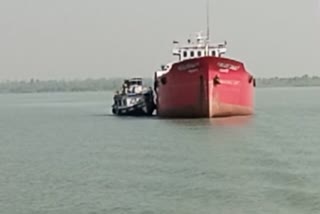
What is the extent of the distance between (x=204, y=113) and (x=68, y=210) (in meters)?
27.5

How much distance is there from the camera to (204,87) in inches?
1806

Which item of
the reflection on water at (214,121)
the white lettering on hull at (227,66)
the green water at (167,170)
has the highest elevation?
the white lettering on hull at (227,66)

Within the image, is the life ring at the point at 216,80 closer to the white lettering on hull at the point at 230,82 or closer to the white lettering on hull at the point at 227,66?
the white lettering on hull at the point at 230,82

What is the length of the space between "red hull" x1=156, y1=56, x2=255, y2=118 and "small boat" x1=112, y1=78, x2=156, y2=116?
6853mm

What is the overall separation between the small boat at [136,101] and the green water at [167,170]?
39.2ft

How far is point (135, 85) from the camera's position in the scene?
59500 millimetres

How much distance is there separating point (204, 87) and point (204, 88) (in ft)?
0.18

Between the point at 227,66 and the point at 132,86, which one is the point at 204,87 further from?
the point at 132,86

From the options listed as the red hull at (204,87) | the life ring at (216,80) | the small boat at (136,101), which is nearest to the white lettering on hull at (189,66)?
the red hull at (204,87)

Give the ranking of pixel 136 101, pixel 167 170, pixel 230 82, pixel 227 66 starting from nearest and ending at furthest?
pixel 167 170
pixel 227 66
pixel 230 82
pixel 136 101

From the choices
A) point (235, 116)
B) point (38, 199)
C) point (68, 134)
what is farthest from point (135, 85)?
point (38, 199)

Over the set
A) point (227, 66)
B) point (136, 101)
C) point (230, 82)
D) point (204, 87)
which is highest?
point (227, 66)

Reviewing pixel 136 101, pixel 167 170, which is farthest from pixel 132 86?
pixel 167 170

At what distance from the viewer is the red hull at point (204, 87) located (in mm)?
45875
